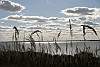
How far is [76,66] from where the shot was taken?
11.2m

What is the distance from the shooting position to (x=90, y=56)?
12203 mm

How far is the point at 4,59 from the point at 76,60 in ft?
13.4

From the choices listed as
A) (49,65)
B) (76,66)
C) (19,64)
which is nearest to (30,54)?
(19,64)

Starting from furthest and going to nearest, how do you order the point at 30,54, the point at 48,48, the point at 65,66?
the point at 48,48 → the point at 30,54 → the point at 65,66

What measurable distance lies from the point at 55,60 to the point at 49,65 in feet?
2.01

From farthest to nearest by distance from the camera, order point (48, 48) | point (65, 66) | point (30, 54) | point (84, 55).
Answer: point (48, 48) → point (30, 54) → point (84, 55) → point (65, 66)

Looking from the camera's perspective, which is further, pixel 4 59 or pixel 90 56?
pixel 4 59

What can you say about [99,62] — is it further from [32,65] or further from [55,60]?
[32,65]

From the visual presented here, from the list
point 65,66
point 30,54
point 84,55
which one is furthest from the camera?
point 30,54

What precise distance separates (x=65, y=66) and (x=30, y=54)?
2588 millimetres

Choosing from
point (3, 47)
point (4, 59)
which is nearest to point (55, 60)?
point (4, 59)

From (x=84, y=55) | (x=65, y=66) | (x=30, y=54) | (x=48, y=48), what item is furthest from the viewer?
(x=48, y=48)

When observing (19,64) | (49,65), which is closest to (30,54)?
(19,64)

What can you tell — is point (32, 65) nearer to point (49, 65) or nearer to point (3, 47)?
point (49, 65)
